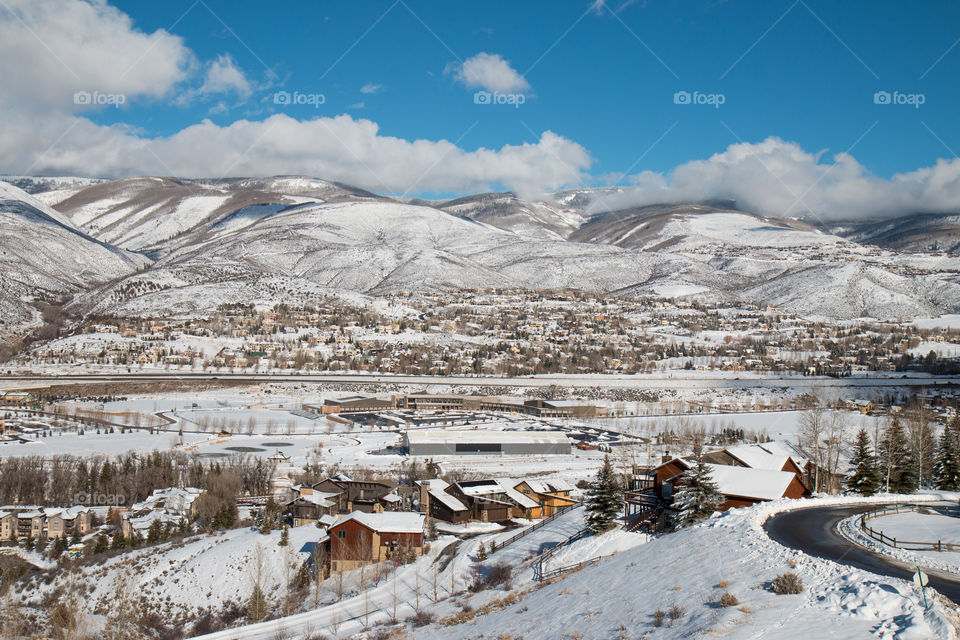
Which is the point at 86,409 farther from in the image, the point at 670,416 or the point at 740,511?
the point at 740,511

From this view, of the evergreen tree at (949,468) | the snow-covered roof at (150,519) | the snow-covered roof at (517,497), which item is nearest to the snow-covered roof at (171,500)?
the snow-covered roof at (150,519)

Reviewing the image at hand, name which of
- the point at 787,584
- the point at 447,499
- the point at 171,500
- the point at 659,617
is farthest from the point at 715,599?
the point at 171,500

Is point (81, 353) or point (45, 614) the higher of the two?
point (81, 353)

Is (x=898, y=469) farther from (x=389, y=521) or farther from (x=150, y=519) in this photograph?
(x=150, y=519)

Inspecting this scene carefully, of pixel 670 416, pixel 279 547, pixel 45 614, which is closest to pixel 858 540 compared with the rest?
pixel 279 547

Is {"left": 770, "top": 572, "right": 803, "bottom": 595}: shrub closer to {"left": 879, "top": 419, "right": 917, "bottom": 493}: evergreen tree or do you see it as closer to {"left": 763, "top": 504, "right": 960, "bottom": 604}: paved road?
{"left": 763, "top": 504, "right": 960, "bottom": 604}: paved road
